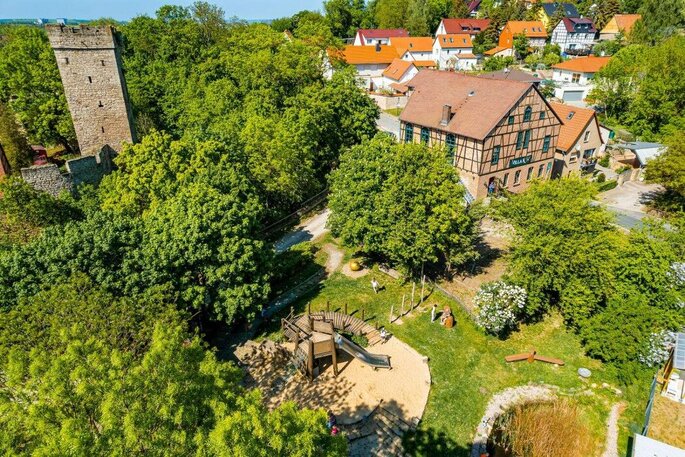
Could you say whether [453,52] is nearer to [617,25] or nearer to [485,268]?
[617,25]

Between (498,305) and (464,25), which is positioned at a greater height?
(464,25)

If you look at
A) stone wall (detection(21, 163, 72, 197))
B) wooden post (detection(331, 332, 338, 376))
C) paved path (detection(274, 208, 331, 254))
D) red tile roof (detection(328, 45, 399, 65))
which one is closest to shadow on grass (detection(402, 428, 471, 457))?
wooden post (detection(331, 332, 338, 376))

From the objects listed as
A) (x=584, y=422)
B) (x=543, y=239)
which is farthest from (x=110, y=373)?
(x=543, y=239)

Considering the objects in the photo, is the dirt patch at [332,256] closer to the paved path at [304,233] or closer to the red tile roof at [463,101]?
the paved path at [304,233]

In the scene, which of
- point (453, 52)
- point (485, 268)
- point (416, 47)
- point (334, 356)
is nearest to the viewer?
point (334, 356)

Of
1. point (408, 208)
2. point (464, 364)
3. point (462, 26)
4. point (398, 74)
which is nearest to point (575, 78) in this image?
point (398, 74)

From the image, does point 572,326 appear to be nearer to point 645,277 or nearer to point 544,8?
point 645,277

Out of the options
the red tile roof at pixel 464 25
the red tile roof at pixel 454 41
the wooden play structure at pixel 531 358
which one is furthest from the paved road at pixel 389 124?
the red tile roof at pixel 464 25
